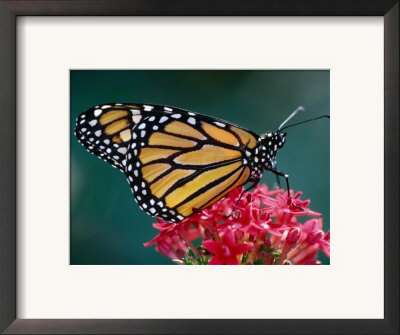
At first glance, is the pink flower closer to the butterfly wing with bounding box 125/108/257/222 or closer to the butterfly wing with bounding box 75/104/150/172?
the butterfly wing with bounding box 125/108/257/222

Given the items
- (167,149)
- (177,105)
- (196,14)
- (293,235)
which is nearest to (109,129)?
(167,149)

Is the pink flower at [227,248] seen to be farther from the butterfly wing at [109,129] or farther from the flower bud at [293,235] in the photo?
the butterfly wing at [109,129]

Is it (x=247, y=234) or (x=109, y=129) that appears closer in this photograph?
(x=247, y=234)

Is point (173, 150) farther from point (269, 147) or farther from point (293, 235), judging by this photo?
point (293, 235)

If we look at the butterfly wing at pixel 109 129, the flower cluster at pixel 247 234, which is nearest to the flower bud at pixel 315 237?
the flower cluster at pixel 247 234

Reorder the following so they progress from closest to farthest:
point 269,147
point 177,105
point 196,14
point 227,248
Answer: point 227,248
point 196,14
point 269,147
point 177,105
